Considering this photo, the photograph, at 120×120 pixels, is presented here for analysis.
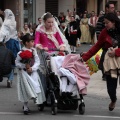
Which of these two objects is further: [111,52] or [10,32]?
[10,32]

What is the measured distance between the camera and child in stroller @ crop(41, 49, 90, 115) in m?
8.96

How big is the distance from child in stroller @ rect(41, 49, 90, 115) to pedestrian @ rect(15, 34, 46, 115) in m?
0.24

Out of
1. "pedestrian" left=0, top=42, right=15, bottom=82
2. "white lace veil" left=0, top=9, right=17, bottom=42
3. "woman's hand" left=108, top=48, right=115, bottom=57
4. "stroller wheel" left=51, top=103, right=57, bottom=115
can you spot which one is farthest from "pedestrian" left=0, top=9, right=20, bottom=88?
"woman's hand" left=108, top=48, right=115, bottom=57

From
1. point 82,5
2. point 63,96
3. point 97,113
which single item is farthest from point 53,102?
point 82,5

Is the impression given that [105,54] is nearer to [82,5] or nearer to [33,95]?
[33,95]

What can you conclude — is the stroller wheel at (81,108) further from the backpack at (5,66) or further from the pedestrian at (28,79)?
the backpack at (5,66)

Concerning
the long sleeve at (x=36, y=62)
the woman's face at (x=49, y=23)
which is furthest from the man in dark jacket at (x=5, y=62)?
the long sleeve at (x=36, y=62)

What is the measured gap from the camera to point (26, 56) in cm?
895

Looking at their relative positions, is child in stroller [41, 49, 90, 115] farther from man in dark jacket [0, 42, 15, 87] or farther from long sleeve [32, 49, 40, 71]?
man in dark jacket [0, 42, 15, 87]

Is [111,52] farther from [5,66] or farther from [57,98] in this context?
[5,66]

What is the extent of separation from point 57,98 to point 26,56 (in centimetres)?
93

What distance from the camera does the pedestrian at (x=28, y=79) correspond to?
8.95 meters

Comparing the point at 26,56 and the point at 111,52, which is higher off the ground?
the point at 111,52

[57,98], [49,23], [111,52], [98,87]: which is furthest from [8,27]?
[111,52]
